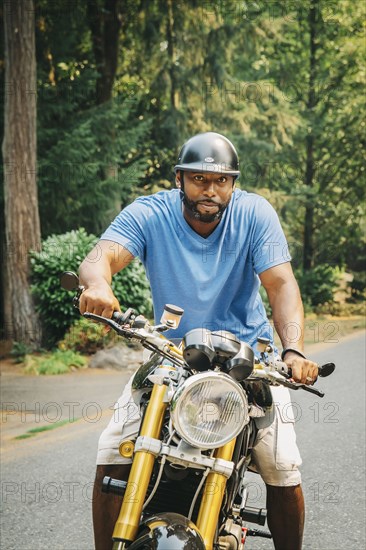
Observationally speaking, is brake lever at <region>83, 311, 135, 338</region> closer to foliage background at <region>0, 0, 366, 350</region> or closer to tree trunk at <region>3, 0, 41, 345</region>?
foliage background at <region>0, 0, 366, 350</region>

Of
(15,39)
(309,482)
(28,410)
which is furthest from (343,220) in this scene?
(309,482)

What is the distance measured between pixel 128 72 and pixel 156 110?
1461 mm

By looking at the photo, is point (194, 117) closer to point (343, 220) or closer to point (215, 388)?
point (343, 220)

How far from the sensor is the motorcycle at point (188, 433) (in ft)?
7.57

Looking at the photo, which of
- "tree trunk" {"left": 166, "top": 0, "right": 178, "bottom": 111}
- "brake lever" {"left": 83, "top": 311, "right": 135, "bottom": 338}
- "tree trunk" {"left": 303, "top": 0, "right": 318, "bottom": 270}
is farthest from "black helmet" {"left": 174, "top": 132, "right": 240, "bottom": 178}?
"tree trunk" {"left": 303, "top": 0, "right": 318, "bottom": 270}

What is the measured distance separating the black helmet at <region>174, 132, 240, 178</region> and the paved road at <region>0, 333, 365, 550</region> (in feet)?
8.59

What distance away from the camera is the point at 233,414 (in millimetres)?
2348

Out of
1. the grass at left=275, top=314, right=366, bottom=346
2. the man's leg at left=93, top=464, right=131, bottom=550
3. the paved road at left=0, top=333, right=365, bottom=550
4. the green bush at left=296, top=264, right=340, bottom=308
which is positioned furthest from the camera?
the green bush at left=296, top=264, right=340, bottom=308

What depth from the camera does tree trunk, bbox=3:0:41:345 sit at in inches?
507

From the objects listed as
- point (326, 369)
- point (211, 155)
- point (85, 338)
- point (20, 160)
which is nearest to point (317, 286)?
point (85, 338)

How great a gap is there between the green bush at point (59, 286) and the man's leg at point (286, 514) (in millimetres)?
9496

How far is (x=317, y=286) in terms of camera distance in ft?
73.1

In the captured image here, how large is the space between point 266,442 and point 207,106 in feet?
52.2

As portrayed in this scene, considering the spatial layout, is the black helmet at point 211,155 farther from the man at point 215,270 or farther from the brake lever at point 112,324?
the brake lever at point 112,324
